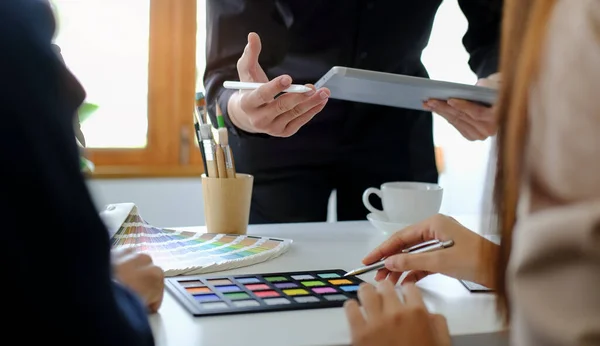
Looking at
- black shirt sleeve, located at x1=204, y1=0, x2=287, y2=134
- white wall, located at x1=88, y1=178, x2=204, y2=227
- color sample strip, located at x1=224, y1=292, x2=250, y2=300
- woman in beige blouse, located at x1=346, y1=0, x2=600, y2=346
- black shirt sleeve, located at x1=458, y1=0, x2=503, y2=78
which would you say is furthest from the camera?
white wall, located at x1=88, y1=178, x2=204, y2=227

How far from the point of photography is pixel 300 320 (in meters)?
0.68

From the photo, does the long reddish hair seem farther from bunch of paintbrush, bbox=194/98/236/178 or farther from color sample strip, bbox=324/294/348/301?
bunch of paintbrush, bbox=194/98/236/178

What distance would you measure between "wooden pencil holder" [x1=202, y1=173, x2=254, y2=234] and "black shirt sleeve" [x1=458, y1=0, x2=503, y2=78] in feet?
2.13

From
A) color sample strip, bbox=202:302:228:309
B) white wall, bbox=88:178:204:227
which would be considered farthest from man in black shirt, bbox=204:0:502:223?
white wall, bbox=88:178:204:227

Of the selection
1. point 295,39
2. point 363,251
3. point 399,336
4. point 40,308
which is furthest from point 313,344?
point 295,39

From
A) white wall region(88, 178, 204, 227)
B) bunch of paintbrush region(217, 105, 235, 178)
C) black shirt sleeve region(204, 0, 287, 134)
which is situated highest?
black shirt sleeve region(204, 0, 287, 134)

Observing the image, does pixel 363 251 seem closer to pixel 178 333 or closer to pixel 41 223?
pixel 178 333

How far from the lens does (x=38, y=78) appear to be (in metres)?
0.46

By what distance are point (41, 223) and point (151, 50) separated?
2032 mm

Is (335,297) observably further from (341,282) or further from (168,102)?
(168,102)

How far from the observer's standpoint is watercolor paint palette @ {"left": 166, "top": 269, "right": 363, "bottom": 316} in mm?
704

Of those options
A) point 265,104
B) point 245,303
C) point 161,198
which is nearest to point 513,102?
point 245,303

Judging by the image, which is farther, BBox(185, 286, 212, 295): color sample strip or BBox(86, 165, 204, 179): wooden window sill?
BBox(86, 165, 204, 179): wooden window sill

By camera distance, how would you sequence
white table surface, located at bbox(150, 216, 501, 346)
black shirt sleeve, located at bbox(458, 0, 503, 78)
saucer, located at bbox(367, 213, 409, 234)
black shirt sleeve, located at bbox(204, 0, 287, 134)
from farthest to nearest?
black shirt sleeve, located at bbox(458, 0, 503, 78)
black shirt sleeve, located at bbox(204, 0, 287, 134)
saucer, located at bbox(367, 213, 409, 234)
white table surface, located at bbox(150, 216, 501, 346)
